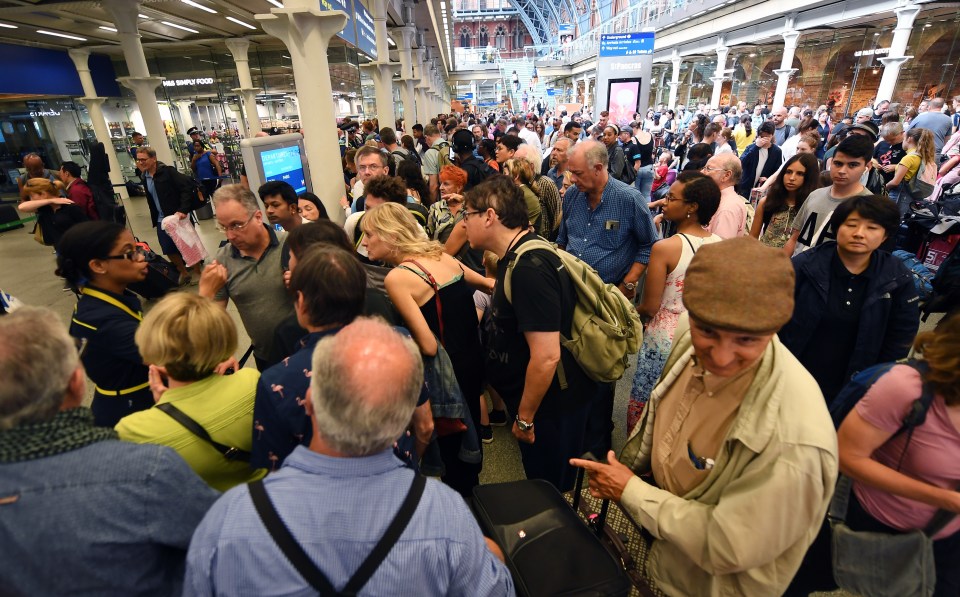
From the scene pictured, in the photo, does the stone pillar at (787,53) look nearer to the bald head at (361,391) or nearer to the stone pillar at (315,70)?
the stone pillar at (315,70)

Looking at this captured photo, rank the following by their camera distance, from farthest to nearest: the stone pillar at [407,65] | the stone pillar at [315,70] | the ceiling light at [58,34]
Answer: the stone pillar at [407,65], the ceiling light at [58,34], the stone pillar at [315,70]

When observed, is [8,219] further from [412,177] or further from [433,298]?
[433,298]

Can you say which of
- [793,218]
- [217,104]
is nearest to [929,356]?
[793,218]

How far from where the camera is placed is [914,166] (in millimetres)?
4996

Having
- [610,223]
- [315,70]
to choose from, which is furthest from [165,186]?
[610,223]

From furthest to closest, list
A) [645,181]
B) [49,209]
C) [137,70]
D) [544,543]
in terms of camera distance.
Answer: [137,70]
[645,181]
[49,209]
[544,543]

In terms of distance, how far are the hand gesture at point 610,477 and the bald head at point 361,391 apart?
2.29ft

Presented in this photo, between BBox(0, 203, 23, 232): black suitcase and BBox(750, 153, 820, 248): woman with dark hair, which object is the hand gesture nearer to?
BBox(750, 153, 820, 248): woman with dark hair

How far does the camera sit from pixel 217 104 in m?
18.2

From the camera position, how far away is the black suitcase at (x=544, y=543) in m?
1.36

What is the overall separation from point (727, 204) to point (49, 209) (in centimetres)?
731

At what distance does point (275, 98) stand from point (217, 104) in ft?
7.89

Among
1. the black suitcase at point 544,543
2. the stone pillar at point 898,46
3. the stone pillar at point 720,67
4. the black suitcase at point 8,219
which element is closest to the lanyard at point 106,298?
the black suitcase at point 544,543

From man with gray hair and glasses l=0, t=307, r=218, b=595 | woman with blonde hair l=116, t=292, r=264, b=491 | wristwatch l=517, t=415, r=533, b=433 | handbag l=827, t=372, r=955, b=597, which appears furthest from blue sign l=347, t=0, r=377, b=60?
handbag l=827, t=372, r=955, b=597
